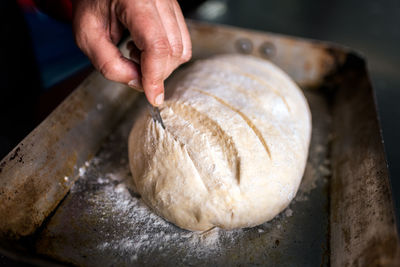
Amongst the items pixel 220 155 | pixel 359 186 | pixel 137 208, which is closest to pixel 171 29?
pixel 220 155

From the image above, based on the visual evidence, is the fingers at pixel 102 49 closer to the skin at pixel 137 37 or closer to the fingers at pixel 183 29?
the skin at pixel 137 37

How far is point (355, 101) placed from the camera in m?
1.63

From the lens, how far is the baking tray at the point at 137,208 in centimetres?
107

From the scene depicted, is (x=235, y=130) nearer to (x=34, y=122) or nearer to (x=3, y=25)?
(x=34, y=122)

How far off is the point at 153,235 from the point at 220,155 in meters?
0.41

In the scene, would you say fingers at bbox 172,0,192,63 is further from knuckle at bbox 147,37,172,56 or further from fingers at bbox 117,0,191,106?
knuckle at bbox 147,37,172,56

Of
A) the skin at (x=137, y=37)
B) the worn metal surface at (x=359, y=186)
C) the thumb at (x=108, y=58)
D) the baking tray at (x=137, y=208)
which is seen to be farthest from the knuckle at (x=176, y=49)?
the worn metal surface at (x=359, y=186)

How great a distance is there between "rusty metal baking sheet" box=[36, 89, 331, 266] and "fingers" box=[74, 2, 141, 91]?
50cm

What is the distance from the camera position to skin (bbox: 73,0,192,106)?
Result: 102 cm

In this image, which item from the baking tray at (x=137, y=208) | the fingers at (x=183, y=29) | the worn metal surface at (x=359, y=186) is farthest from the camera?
the fingers at (x=183, y=29)

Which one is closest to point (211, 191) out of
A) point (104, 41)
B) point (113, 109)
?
point (104, 41)

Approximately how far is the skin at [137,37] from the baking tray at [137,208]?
14.9 inches

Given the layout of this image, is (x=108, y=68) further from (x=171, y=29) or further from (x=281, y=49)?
(x=281, y=49)

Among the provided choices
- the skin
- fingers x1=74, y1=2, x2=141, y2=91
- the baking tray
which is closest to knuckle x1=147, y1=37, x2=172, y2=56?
the skin
